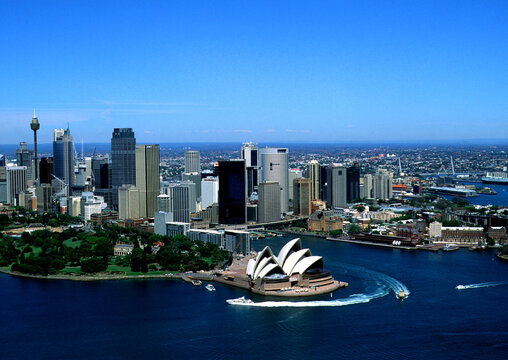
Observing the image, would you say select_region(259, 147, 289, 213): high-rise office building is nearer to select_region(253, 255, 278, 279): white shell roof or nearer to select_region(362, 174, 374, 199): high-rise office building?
select_region(362, 174, 374, 199): high-rise office building

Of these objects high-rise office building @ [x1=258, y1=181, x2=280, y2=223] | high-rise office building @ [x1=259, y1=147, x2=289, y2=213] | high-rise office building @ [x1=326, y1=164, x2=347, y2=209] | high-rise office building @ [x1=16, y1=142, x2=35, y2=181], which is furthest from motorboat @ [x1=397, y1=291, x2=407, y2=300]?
high-rise office building @ [x1=16, y1=142, x2=35, y2=181]

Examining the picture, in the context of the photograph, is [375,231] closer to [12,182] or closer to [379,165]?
[12,182]

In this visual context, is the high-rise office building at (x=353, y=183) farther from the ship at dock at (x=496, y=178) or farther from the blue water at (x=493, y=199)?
the ship at dock at (x=496, y=178)

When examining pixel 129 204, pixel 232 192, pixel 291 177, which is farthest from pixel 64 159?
pixel 232 192

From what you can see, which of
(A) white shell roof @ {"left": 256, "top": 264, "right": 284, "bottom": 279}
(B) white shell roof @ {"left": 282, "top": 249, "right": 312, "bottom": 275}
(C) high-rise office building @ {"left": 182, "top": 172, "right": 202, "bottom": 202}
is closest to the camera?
(A) white shell roof @ {"left": 256, "top": 264, "right": 284, "bottom": 279}

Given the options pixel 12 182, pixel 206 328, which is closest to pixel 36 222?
pixel 12 182

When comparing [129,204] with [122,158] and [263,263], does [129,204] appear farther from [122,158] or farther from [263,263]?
[263,263]

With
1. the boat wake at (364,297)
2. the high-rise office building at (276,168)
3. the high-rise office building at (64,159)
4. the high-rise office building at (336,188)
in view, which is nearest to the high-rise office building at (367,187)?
the high-rise office building at (336,188)
